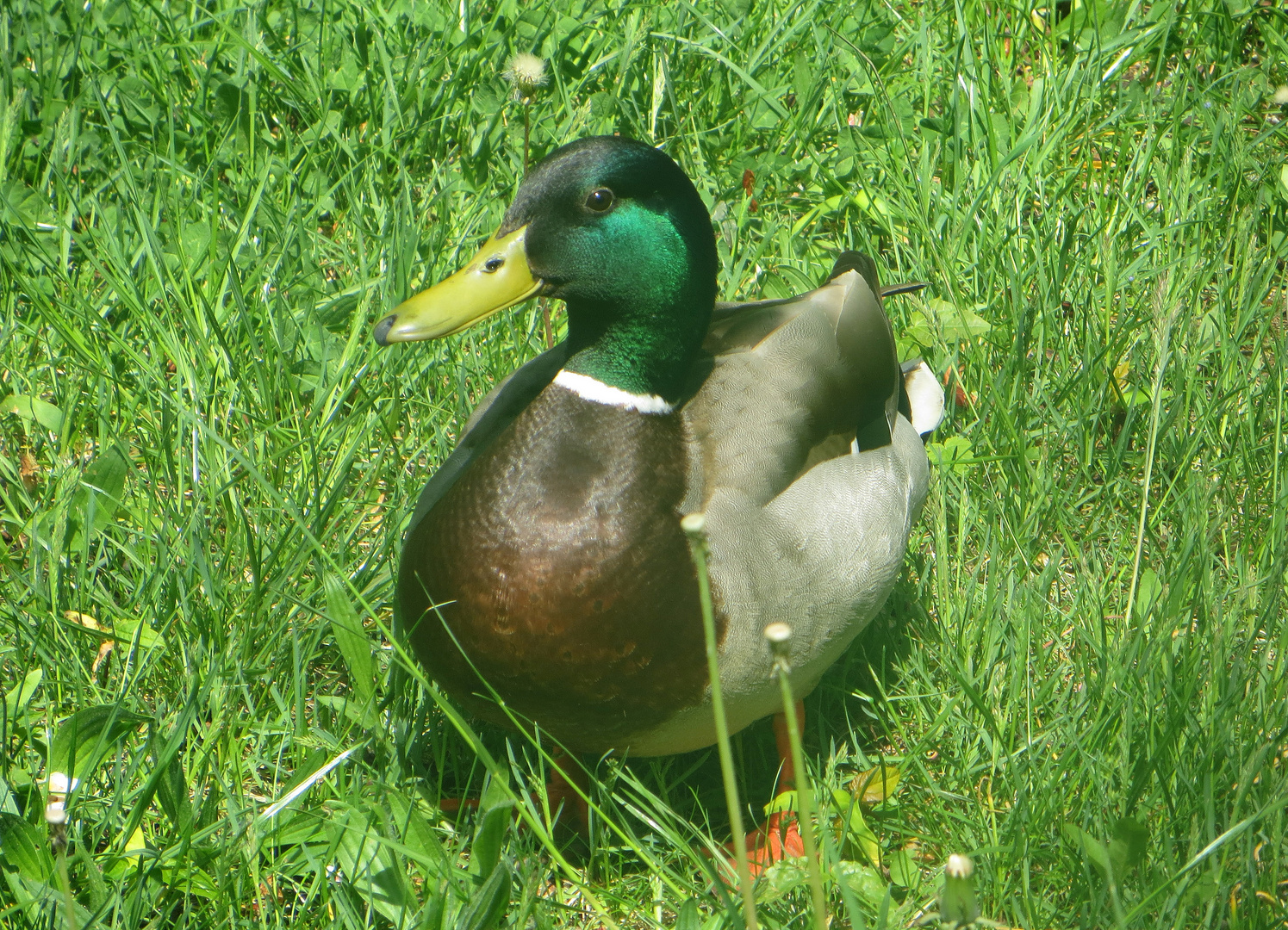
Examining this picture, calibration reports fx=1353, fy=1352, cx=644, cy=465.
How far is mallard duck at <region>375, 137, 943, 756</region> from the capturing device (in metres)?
2.32

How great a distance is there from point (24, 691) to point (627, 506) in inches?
49.7

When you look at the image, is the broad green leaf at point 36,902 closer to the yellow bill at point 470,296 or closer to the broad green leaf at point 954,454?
the yellow bill at point 470,296

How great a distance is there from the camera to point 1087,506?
11.2 ft

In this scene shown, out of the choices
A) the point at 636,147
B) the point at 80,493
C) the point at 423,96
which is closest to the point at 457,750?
the point at 80,493

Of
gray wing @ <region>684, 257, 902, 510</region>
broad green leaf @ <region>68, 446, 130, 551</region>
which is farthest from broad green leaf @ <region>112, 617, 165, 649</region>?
gray wing @ <region>684, 257, 902, 510</region>

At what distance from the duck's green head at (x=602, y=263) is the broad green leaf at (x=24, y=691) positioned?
1035mm

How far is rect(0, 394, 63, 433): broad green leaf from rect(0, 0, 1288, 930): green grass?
0.05ft

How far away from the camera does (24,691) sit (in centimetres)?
264

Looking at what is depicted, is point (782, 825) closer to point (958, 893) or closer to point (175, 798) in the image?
point (175, 798)

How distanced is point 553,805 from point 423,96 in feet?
7.60

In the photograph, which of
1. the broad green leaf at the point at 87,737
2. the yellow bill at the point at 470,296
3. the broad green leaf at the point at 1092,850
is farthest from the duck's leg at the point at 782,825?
the broad green leaf at the point at 87,737

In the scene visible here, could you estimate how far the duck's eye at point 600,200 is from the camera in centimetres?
239

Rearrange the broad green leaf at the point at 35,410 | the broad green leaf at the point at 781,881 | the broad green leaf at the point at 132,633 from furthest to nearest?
the broad green leaf at the point at 35,410
the broad green leaf at the point at 132,633
the broad green leaf at the point at 781,881

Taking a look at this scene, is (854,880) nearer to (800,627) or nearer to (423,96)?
(800,627)
